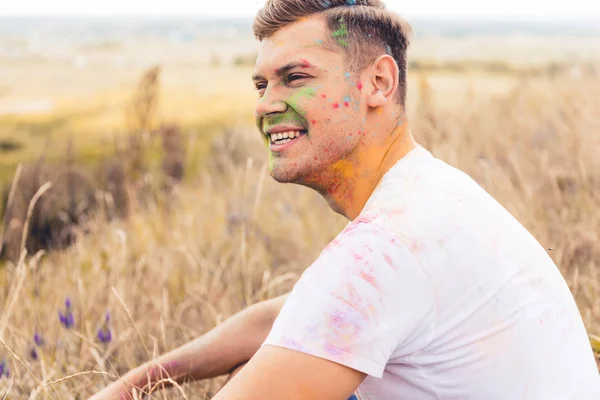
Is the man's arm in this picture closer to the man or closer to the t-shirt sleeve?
the man

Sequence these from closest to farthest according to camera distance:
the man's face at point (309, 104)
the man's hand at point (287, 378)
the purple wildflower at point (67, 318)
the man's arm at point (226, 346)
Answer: the man's hand at point (287, 378)
the man's face at point (309, 104)
the man's arm at point (226, 346)
the purple wildflower at point (67, 318)

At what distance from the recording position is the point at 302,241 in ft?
14.9

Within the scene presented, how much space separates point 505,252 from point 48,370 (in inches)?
79.4

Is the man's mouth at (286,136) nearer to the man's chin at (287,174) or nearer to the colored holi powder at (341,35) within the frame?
the man's chin at (287,174)

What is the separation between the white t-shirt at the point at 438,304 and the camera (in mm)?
1413

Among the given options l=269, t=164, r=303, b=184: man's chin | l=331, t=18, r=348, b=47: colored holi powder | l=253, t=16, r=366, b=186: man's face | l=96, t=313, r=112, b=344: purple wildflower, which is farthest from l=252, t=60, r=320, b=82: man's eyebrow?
l=96, t=313, r=112, b=344: purple wildflower

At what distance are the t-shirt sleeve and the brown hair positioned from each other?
0.63 m

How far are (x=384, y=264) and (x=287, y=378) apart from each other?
0.29 meters

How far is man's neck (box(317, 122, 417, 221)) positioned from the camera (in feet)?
6.11

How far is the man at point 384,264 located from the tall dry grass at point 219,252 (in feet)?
2.38

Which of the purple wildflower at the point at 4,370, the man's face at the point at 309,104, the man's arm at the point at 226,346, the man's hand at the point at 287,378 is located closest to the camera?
the man's hand at the point at 287,378

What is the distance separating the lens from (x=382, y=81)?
1.91 meters

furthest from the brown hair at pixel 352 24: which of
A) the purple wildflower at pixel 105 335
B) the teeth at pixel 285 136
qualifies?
the purple wildflower at pixel 105 335

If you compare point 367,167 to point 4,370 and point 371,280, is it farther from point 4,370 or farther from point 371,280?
point 4,370
